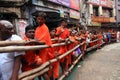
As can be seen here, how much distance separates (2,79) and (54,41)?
3590 millimetres

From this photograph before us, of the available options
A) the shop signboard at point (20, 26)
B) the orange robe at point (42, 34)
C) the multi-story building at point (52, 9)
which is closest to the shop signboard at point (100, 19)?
the multi-story building at point (52, 9)

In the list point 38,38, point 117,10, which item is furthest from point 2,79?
point 117,10

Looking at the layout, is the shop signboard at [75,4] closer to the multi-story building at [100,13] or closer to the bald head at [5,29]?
the multi-story building at [100,13]

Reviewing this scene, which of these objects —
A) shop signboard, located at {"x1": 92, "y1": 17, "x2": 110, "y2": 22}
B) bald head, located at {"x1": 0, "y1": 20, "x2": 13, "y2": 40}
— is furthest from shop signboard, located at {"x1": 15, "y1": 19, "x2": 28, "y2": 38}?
shop signboard, located at {"x1": 92, "y1": 17, "x2": 110, "y2": 22}

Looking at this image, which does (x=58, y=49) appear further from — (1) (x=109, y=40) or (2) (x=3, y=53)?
(1) (x=109, y=40)

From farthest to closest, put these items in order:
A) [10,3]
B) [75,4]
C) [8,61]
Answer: [75,4] < [10,3] < [8,61]

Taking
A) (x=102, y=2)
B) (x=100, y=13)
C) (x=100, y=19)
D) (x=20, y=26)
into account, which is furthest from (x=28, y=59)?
(x=102, y=2)

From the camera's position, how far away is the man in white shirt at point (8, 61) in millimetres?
3523

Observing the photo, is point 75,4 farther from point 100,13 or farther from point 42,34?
point 42,34

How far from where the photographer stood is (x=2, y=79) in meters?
3.71

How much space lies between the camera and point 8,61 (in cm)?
359

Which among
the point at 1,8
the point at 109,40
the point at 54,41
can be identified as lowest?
the point at 109,40

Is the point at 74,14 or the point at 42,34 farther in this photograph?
the point at 74,14

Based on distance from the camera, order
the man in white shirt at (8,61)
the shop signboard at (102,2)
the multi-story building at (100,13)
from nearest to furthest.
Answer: the man in white shirt at (8,61), the multi-story building at (100,13), the shop signboard at (102,2)
